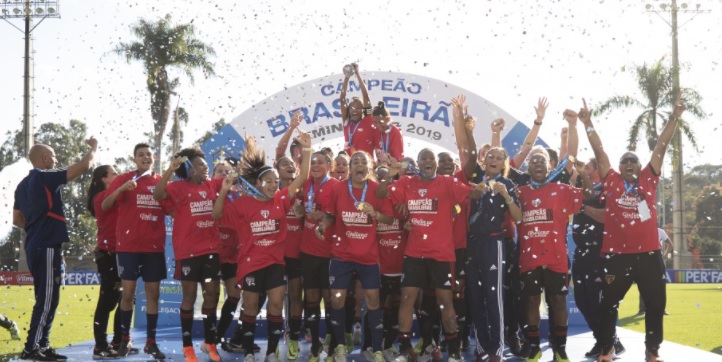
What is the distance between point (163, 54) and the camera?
101ft

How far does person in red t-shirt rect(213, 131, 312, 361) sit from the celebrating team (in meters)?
0.01

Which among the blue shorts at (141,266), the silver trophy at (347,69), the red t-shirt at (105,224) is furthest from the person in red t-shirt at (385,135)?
the red t-shirt at (105,224)

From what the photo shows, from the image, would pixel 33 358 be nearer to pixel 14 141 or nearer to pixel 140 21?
pixel 140 21

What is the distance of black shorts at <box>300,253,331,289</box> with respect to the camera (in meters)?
7.23

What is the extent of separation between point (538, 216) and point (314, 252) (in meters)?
2.11

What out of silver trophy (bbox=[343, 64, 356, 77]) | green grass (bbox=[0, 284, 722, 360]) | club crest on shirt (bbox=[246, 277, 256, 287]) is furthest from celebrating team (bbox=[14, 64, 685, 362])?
green grass (bbox=[0, 284, 722, 360])

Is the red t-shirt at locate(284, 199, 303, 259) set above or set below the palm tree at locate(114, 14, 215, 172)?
below

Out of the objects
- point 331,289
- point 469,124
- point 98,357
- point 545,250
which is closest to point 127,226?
point 98,357

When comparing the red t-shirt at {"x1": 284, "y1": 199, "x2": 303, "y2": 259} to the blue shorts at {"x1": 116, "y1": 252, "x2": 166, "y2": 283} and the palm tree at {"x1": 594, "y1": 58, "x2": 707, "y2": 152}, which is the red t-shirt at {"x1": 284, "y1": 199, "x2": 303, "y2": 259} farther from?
the palm tree at {"x1": 594, "y1": 58, "x2": 707, "y2": 152}

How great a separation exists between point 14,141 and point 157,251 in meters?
47.1

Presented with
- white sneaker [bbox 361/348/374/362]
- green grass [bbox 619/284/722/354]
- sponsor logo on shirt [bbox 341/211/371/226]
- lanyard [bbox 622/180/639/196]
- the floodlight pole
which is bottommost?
green grass [bbox 619/284/722/354]

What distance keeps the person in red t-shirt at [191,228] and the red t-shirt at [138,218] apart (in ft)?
0.62

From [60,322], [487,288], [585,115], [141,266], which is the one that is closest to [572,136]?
[585,115]

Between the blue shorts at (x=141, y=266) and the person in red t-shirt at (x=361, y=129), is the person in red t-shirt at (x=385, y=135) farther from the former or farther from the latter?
the blue shorts at (x=141, y=266)
